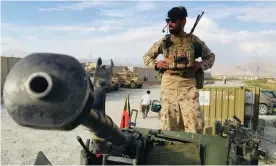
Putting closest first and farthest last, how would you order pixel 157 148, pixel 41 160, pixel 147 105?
pixel 41 160 < pixel 157 148 < pixel 147 105

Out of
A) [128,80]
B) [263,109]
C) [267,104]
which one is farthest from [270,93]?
[128,80]

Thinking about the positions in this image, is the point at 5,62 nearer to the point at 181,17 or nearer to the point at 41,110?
the point at 181,17

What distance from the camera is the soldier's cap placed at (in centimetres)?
467

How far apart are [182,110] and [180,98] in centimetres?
15

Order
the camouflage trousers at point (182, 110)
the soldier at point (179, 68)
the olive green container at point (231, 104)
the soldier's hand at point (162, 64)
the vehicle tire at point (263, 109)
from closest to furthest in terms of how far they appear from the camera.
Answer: the camouflage trousers at point (182, 110) < the soldier at point (179, 68) < the soldier's hand at point (162, 64) < the olive green container at point (231, 104) < the vehicle tire at point (263, 109)

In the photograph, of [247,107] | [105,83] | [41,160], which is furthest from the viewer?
[247,107]

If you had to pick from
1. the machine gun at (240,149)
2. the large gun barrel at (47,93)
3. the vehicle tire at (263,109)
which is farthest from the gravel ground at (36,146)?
the vehicle tire at (263,109)

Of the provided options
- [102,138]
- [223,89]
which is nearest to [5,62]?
[223,89]

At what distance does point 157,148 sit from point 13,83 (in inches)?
82.4

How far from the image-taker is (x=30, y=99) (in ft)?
5.61

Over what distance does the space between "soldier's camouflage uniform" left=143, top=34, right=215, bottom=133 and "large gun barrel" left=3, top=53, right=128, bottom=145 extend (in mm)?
2851

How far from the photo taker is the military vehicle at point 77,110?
1.71m

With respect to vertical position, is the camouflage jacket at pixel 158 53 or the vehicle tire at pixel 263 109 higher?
the camouflage jacket at pixel 158 53

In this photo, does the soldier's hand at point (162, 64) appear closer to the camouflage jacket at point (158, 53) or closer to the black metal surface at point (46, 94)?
the camouflage jacket at point (158, 53)
